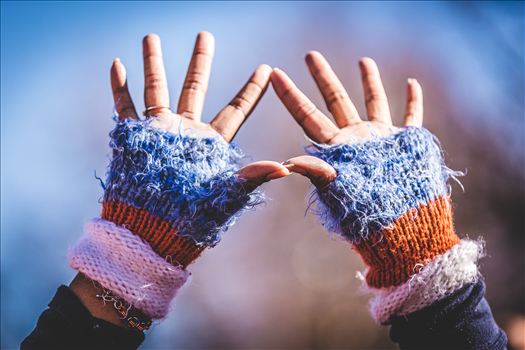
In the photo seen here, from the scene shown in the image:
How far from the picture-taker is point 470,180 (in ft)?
16.8

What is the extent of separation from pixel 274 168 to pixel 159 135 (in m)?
0.39

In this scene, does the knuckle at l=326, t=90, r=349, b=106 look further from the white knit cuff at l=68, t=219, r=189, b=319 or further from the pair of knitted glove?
the white knit cuff at l=68, t=219, r=189, b=319

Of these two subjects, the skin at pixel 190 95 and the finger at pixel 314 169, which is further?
the skin at pixel 190 95

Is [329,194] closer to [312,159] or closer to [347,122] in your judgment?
[312,159]

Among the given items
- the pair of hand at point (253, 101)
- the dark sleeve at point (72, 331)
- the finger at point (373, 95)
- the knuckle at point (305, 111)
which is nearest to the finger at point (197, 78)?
the pair of hand at point (253, 101)

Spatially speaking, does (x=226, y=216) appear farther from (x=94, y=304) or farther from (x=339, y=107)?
(x=339, y=107)

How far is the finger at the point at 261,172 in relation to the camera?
4.17ft

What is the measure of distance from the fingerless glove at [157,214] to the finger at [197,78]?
6.5 inches

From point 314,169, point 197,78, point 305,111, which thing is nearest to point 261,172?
point 314,169

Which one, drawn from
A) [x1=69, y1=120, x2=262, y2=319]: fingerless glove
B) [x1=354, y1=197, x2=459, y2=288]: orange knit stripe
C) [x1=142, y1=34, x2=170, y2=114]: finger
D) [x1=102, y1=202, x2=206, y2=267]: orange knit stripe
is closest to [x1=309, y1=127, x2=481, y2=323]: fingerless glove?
[x1=354, y1=197, x2=459, y2=288]: orange knit stripe

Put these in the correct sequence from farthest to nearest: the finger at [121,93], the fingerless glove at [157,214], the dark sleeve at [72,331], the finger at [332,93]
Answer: the finger at [332,93], the finger at [121,93], the fingerless glove at [157,214], the dark sleeve at [72,331]

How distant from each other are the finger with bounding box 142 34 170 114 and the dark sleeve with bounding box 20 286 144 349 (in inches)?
24.8

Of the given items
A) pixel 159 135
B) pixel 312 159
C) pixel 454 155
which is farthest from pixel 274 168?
pixel 454 155

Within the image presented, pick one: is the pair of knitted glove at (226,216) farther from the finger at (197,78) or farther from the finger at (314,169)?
the finger at (197,78)
